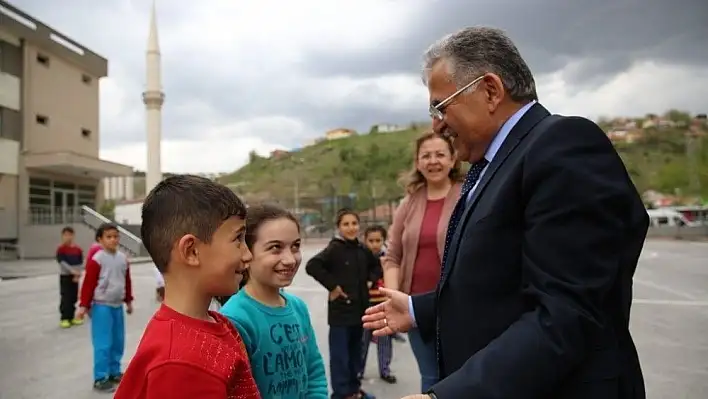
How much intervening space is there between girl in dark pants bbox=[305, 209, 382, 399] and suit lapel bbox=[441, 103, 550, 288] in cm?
361

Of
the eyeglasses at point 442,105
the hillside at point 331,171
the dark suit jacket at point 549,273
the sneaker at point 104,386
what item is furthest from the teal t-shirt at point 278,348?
the hillside at point 331,171

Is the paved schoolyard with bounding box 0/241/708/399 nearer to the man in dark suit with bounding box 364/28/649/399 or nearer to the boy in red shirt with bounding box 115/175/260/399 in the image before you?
the boy in red shirt with bounding box 115/175/260/399

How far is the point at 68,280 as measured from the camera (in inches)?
385

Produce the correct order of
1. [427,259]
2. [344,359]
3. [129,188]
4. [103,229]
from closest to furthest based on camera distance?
1. [427,259]
2. [344,359]
3. [103,229]
4. [129,188]

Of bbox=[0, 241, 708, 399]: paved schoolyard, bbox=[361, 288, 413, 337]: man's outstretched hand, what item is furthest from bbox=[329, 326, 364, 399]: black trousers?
bbox=[361, 288, 413, 337]: man's outstretched hand

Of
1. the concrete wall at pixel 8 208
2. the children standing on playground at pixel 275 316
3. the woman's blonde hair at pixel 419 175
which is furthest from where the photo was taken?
the concrete wall at pixel 8 208

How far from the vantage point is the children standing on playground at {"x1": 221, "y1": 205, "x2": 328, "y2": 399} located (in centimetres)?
230

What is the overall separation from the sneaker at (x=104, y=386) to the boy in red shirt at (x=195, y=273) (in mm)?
4372

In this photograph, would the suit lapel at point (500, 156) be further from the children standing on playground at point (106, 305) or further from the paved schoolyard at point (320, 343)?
the children standing on playground at point (106, 305)

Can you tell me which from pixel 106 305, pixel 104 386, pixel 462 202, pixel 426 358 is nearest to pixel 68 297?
pixel 106 305

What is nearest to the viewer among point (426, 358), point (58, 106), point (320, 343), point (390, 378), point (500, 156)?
point (500, 156)

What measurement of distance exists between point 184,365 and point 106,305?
5.08 metres

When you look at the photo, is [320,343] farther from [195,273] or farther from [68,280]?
[195,273]

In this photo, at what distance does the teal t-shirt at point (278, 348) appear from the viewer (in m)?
2.28
